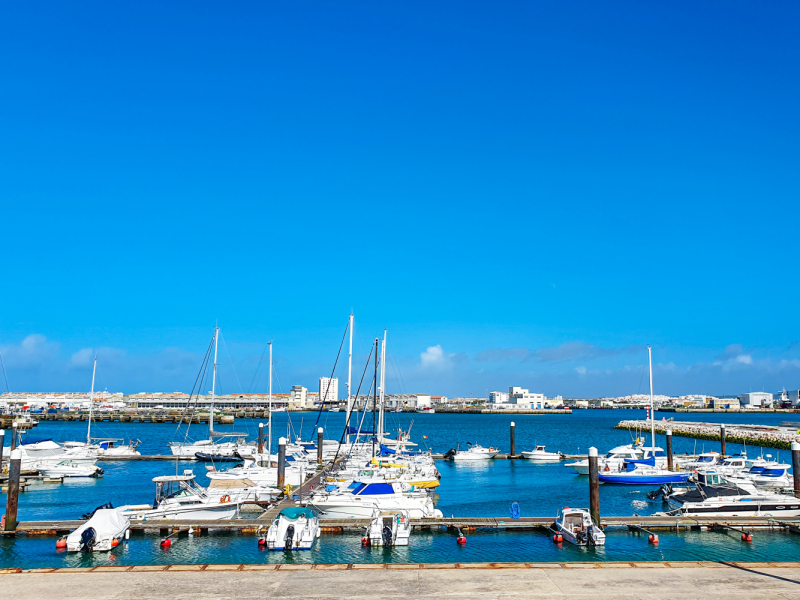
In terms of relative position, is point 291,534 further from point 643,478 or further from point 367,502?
point 643,478

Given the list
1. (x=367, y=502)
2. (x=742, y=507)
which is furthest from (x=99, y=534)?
(x=742, y=507)

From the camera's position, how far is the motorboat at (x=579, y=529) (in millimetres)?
25750

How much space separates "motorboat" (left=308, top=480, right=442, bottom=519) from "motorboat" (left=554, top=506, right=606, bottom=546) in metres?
6.40

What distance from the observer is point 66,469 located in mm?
51625

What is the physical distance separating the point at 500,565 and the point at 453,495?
24.4 metres

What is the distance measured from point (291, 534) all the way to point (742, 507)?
22060 mm

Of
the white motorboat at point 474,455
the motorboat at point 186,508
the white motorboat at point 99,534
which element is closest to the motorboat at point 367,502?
the motorboat at point 186,508

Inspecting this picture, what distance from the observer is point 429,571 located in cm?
1962

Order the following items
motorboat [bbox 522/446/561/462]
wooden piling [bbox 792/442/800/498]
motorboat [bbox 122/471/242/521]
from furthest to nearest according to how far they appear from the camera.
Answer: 1. motorboat [bbox 522/446/561/462]
2. wooden piling [bbox 792/442/800/498]
3. motorboat [bbox 122/471/242/521]

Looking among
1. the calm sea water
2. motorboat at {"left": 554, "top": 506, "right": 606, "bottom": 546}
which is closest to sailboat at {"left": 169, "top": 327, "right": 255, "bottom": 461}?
the calm sea water

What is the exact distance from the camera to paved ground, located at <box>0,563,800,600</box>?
17.5 meters

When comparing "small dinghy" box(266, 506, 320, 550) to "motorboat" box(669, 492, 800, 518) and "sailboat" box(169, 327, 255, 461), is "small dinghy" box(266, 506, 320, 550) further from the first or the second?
"sailboat" box(169, 327, 255, 461)

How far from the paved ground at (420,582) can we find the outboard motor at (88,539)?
537 cm

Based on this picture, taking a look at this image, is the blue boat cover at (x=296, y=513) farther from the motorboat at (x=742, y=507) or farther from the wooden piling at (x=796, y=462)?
the wooden piling at (x=796, y=462)
